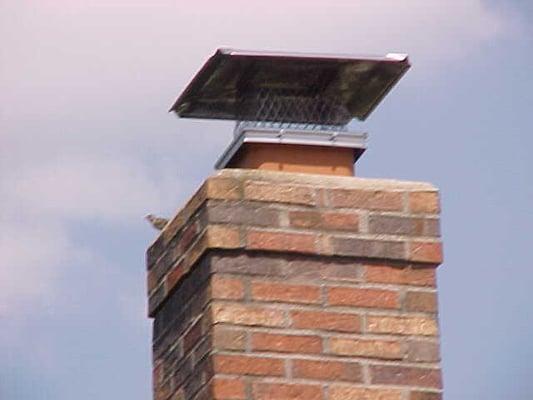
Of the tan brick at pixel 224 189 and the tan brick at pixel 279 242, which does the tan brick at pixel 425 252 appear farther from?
the tan brick at pixel 224 189

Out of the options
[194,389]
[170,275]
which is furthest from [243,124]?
[194,389]

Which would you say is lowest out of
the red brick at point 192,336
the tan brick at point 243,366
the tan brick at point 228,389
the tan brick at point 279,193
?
the tan brick at point 228,389

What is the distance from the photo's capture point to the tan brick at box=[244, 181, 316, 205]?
596 cm

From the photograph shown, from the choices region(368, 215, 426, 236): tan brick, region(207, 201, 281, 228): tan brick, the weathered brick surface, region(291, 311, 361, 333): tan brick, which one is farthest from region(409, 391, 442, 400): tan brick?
region(207, 201, 281, 228): tan brick

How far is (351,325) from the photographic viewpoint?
5.89m

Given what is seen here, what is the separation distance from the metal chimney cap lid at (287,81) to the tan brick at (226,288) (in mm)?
698

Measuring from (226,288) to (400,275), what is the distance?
57 centimetres

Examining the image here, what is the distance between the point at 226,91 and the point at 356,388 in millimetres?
1146

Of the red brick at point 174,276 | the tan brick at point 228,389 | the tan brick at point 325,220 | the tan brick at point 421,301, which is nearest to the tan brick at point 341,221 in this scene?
the tan brick at point 325,220

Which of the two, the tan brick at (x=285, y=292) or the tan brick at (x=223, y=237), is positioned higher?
the tan brick at (x=223, y=237)

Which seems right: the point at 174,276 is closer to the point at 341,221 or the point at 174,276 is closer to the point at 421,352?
the point at 341,221

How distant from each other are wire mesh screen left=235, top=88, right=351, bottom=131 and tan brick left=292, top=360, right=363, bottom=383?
881mm

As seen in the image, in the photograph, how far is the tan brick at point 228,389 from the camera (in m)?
5.69

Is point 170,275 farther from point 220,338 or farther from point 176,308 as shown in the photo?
point 220,338
